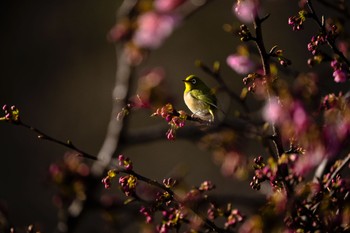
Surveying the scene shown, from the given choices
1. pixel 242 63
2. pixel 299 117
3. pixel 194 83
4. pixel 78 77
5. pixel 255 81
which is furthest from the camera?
pixel 78 77

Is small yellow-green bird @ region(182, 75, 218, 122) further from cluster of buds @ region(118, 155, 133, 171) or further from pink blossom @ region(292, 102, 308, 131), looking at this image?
pink blossom @ region(292, 102, 308, 131)

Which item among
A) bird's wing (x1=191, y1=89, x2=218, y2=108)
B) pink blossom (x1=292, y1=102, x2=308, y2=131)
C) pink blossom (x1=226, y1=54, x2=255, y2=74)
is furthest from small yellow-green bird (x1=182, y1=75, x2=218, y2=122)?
pink blossom (x1=292, y1=102, x2=308, y2=131)

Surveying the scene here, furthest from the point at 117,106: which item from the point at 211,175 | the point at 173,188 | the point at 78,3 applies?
the point at 78,3

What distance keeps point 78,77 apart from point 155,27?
4.02 m

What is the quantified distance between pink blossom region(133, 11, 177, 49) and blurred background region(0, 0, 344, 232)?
3076mm

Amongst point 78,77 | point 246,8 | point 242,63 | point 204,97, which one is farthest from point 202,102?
point 78,77

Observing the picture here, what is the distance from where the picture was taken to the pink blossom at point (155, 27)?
1.08 metres

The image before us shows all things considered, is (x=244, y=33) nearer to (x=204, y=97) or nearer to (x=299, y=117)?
(x=299, y=117)

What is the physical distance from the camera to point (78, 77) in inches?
197

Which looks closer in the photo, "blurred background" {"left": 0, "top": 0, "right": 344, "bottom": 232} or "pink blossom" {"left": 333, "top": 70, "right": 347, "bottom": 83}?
"pink blossom" {"left": 333, "top": 70, "right": 347, "bottom": 83}

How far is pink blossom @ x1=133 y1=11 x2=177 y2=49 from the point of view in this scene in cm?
108

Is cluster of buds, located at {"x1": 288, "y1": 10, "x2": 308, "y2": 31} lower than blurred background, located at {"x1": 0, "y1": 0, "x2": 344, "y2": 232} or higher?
lower

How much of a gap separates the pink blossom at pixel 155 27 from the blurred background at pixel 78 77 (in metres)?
3.08

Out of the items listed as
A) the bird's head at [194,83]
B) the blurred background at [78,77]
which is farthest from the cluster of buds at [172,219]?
the blurred background at [78,77]
